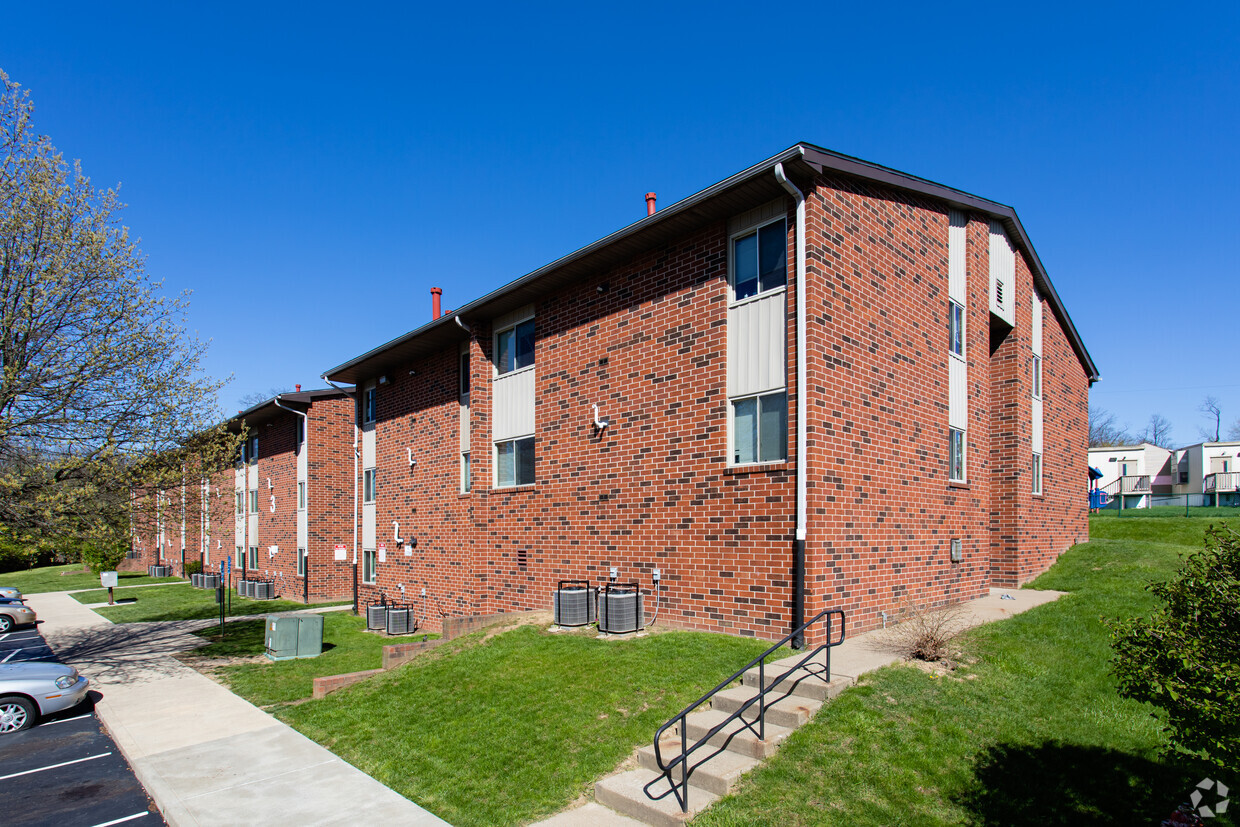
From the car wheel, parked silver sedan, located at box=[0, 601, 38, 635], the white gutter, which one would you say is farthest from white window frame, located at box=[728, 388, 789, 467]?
parked silver sedan, located at box=[0, 601, 38, 635]

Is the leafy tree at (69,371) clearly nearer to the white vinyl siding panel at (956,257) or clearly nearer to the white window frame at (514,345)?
the white window frame at (514,345)

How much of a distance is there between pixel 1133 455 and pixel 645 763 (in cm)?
5182

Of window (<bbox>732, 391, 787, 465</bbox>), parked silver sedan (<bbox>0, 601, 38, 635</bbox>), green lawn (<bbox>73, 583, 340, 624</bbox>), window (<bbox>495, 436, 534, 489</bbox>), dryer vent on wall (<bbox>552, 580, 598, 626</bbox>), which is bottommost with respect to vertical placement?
green lawn (<bbox>73, 583, 340, 624</bbox>)

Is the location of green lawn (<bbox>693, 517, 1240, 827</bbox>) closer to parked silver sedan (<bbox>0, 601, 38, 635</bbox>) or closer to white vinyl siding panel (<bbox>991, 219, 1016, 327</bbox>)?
white vinyl siding panel (<bbox>991, 219, 1016, 327</bbox>)

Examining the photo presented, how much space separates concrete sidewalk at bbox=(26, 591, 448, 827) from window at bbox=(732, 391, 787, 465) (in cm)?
632

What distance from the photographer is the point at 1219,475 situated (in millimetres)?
40250

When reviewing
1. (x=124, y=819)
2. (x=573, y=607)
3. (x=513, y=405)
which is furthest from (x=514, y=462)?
(x=124, y=819)

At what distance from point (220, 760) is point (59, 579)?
4553 cm

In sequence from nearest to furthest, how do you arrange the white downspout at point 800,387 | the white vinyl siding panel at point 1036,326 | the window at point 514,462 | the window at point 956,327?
the white downspout at point 800,387
the window at point 956,327
the window at point 514,462
the white vinyl siding panel at point 1036,326

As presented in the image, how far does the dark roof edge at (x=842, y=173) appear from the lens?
9.96 m

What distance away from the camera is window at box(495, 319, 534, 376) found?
635 inches

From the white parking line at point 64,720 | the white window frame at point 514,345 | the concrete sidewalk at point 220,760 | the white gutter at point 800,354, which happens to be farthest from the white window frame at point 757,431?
the white parking line at point 64,720

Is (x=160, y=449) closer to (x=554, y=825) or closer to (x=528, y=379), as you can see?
(x=528, y=379)

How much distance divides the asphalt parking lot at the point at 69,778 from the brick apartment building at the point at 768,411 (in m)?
7.33
